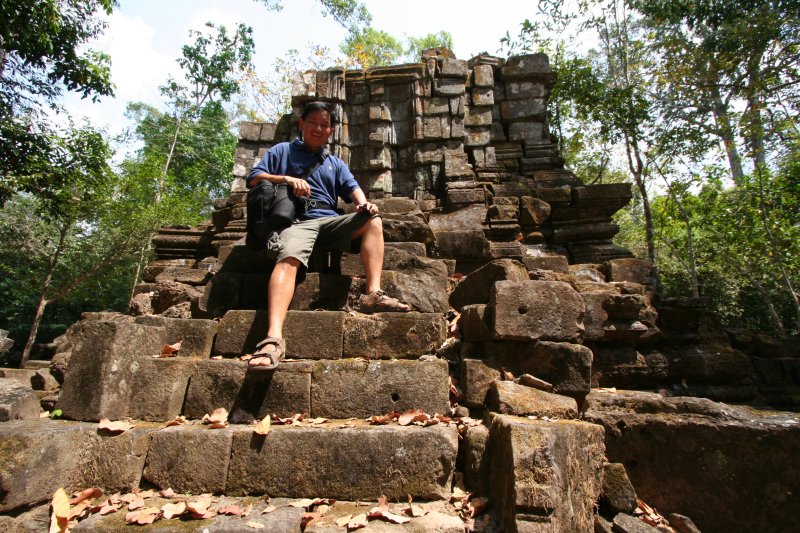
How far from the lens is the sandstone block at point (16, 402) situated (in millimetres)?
2668

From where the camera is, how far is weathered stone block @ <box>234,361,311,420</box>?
8.95 ft

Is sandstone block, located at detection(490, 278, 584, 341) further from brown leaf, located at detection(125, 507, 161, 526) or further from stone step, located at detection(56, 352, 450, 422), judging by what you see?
brown leaf, located at detection(125, 507, 161, 526)

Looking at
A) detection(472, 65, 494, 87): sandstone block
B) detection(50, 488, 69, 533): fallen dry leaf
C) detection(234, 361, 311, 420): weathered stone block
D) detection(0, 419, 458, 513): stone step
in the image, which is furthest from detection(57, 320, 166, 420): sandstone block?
detection(472, 65, 494, 87): sandstone block

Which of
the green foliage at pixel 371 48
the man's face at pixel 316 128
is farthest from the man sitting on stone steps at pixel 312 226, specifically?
the green foliage at pixel 371 48

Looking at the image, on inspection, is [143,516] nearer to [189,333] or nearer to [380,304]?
[189,333]

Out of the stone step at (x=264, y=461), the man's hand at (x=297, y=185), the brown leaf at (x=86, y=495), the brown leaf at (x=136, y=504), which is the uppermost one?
the man's hand at (x=297, y=185)

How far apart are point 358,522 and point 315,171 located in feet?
9.34

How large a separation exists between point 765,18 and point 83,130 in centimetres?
1665

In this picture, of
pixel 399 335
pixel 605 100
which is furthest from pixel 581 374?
→ pixel 605 100

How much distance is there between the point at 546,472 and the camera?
2002 mm

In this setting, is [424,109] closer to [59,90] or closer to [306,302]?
[306,302]

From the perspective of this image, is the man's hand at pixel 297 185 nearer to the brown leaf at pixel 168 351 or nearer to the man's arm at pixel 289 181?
the man's arm at pixel 289 181

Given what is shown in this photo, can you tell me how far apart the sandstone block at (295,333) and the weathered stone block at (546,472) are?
1.28m

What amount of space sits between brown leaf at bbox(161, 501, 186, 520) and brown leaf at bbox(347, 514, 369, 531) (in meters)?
0.79
